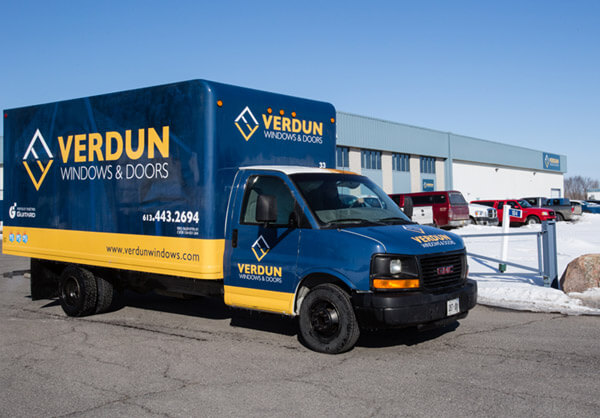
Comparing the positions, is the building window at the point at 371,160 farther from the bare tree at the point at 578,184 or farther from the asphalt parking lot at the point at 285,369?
the bare tree at the point at 578,184

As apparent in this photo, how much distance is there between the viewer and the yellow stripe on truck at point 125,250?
7195 mm

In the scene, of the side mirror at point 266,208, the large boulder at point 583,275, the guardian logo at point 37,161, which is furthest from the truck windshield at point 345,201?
the guardian logo at point 37,161

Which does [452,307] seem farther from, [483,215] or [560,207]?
[560,207]

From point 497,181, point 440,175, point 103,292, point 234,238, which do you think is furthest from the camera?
point 497,181

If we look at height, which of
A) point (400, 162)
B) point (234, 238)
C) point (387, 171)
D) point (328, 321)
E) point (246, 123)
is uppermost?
point (400, 162)

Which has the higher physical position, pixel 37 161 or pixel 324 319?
pixel 37 161

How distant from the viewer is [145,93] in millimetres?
7949

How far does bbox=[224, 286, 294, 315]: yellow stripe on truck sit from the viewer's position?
6.68m

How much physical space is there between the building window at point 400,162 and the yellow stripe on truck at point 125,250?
131 ft

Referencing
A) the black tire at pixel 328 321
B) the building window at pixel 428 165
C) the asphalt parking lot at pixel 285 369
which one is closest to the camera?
the asphalt parking lot at pixel 285 369

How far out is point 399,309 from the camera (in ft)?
19.4

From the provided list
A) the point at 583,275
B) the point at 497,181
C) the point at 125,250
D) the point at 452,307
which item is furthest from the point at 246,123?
the point at 497,181

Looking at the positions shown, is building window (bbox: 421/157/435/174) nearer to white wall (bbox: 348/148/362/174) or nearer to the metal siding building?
the metal siding building

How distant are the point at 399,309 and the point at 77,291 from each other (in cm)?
531
